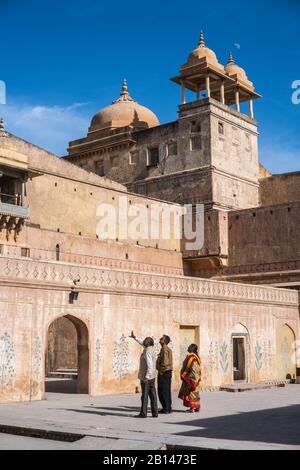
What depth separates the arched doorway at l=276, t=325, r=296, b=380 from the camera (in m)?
20.7

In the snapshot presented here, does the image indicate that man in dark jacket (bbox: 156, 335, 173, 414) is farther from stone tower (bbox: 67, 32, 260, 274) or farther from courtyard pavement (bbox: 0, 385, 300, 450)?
stone tower (bbox: 67, 32, 260, 274)

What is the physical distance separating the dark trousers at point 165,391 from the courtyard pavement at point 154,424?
0.19 metres

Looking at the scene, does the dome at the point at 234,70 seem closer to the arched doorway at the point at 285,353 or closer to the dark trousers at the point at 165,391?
the arched doorway at the point at 285,353

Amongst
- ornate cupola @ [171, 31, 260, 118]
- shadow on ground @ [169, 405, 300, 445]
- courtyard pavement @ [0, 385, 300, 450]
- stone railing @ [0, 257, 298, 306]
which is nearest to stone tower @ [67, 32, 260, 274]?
ornate cupola @ [171, 31, 260, 118]

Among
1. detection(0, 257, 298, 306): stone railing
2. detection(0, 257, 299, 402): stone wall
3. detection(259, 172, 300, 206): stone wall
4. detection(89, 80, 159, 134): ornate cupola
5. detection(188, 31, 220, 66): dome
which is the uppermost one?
detection(188, 31, 220, 66): dome

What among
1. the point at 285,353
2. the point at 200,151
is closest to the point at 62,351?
the point at 285,353

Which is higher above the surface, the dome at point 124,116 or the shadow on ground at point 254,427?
the dome at point 124,116

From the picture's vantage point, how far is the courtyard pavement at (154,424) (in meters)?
7.29

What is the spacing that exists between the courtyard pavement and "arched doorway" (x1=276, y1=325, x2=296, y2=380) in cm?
727

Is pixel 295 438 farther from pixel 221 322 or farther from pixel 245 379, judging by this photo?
pixel 245 379

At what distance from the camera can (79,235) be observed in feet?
74.7

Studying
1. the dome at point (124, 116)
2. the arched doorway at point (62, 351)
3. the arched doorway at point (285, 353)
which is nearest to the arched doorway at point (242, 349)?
the arched doorway at point (285, 353)

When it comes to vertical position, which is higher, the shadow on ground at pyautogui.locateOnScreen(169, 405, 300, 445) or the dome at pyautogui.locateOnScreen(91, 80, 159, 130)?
the dome at pyautogui.locateOnScreen(91, 80, 159, 130)
